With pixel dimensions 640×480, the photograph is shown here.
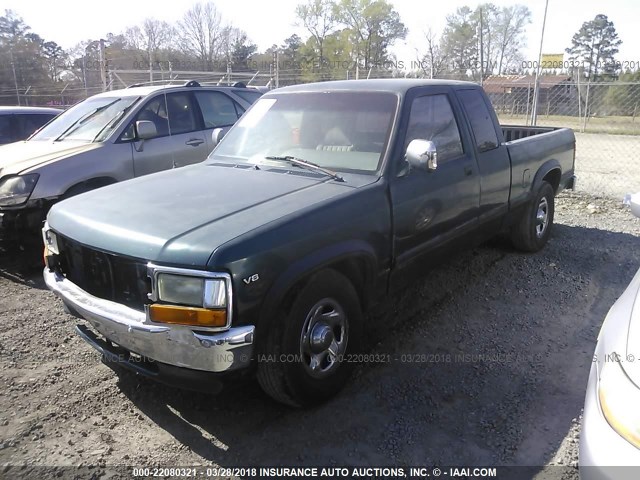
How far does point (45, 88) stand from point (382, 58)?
35653 millimetres

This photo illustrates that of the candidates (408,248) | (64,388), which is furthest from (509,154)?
(64,388)

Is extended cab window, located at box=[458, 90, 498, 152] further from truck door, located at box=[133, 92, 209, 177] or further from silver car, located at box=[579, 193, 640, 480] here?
truck door, located at box=[133, 92, 209, 177]

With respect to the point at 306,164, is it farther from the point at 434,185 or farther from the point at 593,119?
the point at 593,119

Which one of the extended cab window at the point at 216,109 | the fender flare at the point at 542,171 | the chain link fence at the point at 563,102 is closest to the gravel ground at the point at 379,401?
the fender flare at the point at 542,171

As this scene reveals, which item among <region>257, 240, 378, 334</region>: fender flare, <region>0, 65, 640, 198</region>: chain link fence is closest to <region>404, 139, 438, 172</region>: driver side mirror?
<region>257, 240, 378, 334</region>: fender flare

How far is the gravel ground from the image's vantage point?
8.91 ft

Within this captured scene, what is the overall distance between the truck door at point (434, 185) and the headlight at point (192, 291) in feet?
4.72

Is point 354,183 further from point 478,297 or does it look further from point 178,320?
point 478,297

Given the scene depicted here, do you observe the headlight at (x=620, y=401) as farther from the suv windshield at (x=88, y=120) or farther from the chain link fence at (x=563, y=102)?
the chain link fence at (x=563, y=102)

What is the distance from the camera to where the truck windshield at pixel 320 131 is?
354 centimetres

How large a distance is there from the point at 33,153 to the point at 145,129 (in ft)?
4.09

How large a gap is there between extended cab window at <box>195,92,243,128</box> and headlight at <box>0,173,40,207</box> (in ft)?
7.84

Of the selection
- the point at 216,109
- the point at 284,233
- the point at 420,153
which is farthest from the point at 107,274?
the point at 216,109

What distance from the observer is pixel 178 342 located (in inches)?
97.0
